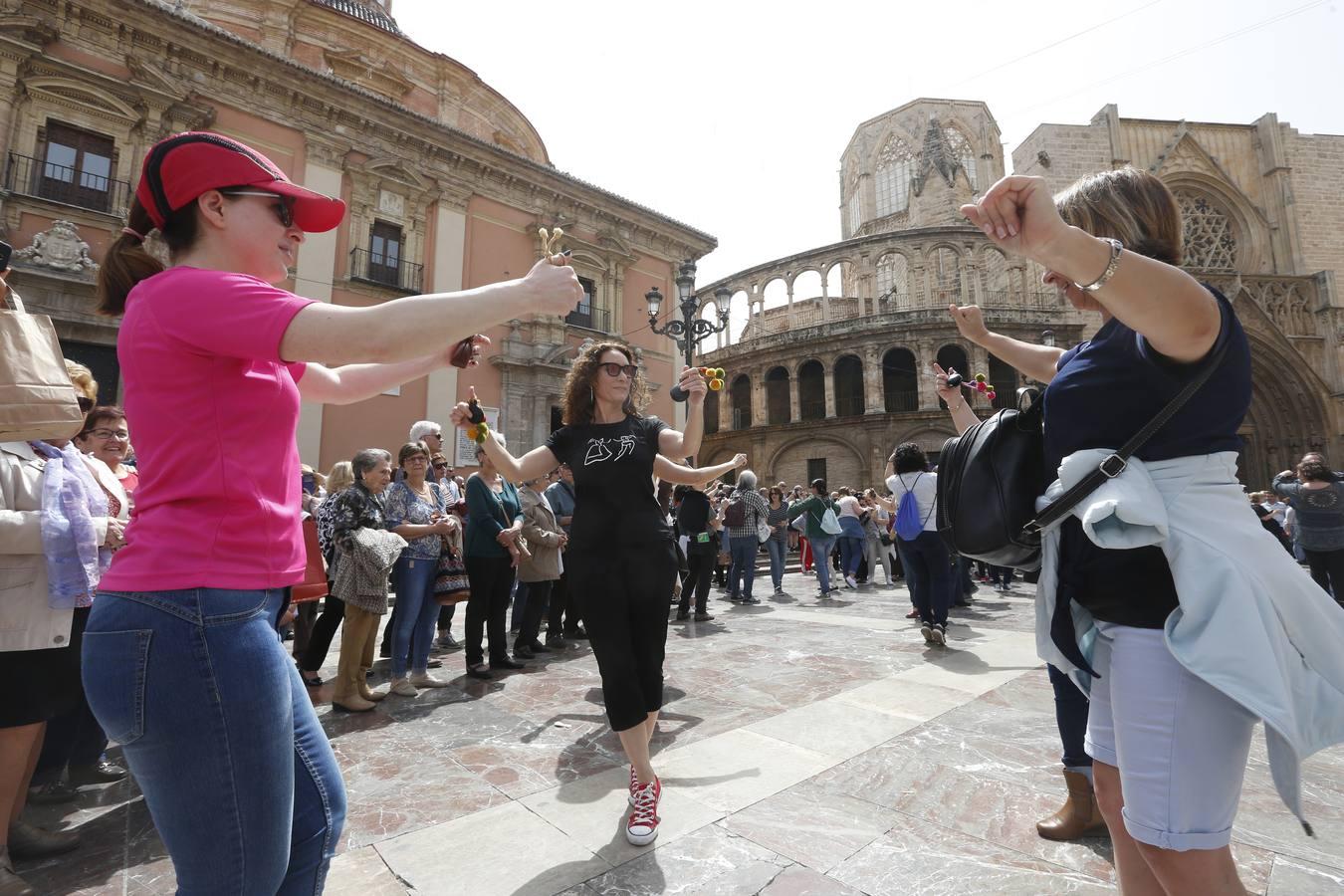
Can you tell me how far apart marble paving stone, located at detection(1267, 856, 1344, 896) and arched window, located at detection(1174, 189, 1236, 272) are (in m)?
37.4

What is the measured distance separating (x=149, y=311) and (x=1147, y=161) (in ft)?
131

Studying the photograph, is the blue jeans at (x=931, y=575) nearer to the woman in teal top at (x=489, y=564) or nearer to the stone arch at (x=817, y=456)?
the woman in teal top at (x=489, y=564)

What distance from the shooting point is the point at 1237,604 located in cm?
113

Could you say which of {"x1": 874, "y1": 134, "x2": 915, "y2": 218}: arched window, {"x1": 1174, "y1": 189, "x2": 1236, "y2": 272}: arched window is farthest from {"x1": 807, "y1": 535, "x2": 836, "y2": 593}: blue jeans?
{"x1": 874, "y1": 134, "x2": 915, "y2": 218}: arched window

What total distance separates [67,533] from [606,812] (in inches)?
95.7

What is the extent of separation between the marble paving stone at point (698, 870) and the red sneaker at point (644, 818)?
59 mm

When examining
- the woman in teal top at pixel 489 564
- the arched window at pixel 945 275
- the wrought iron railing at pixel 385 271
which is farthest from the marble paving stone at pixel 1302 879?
the arched window at pixel 945 275

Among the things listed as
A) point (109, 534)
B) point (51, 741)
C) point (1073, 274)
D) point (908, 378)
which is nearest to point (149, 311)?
point (1073, 274)

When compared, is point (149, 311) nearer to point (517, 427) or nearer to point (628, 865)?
point (628, 865)

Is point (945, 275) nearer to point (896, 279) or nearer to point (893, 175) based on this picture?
point (896, 279)

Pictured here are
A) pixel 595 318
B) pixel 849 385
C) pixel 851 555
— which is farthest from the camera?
pixel 849 385

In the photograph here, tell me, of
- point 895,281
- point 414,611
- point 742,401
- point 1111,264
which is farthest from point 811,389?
point 1111,264

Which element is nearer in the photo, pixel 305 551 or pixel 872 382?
pixel 305 551

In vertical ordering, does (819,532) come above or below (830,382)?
below
